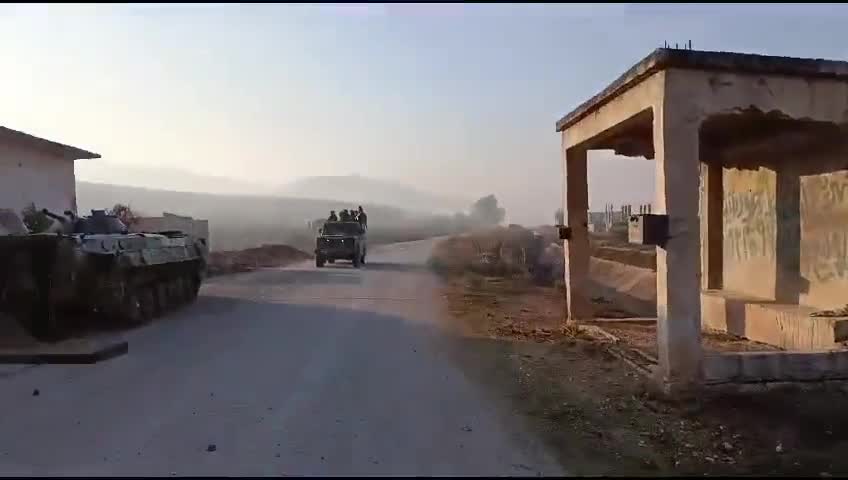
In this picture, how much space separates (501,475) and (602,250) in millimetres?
19198

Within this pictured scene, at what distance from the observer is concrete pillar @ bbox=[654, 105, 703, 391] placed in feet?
22.5

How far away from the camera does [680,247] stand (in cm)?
695

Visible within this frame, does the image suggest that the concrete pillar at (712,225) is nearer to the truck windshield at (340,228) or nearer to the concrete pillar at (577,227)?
the concrete pillar at (577,227)

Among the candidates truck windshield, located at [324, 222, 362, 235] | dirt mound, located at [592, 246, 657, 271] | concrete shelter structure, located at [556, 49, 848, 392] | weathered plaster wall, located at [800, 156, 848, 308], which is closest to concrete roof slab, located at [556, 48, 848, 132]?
concrete shelter structure, located at [556, 49, 848, 392]

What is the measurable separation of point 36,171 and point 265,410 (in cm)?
1779

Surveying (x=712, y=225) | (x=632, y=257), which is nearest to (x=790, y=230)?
(x=712, y=225)

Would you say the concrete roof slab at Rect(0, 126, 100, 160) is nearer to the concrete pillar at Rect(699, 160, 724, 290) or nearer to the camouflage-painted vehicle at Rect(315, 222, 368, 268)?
the camouflage-painted vehicle at Rect(315, 222, 368, 268)

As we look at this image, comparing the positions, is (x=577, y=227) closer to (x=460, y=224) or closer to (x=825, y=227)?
(x=825, y=227)

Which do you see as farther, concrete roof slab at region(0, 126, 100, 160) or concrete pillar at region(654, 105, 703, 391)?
concrete roof slab at region(0, 126, 100, 160)

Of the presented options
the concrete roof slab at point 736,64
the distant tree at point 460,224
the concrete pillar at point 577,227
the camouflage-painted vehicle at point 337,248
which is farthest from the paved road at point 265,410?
→ the distant tree at point 460,224

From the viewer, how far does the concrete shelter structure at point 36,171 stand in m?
18.9

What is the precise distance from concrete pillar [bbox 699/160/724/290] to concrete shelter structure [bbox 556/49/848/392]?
2 cm

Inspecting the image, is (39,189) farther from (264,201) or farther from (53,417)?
(264,201)

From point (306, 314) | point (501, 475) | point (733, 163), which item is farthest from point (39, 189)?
point (501, 475)
